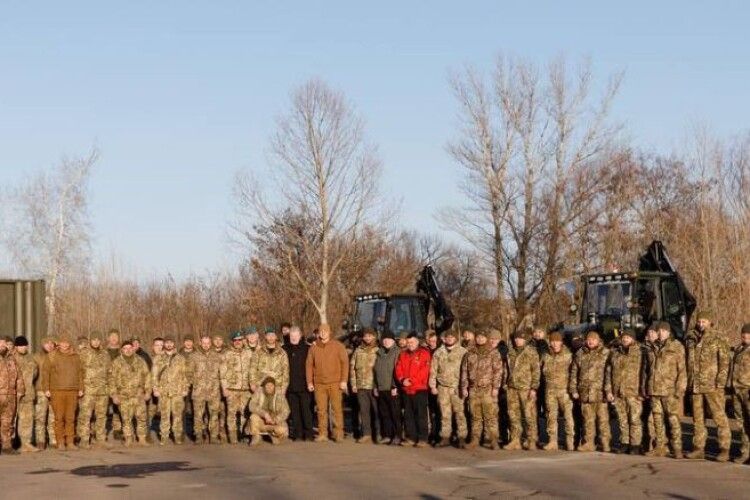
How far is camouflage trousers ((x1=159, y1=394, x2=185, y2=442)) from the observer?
2105 centimetres

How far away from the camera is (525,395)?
19.1 m

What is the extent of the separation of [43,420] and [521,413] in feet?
24.5

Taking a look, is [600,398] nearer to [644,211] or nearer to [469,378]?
[469,378]

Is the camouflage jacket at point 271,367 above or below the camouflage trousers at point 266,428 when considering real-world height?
above

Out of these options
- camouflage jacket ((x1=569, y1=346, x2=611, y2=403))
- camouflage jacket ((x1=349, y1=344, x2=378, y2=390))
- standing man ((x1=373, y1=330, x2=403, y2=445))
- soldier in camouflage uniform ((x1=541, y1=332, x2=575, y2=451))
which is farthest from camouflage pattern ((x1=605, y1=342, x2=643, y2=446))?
camouflage jacket ((x1=349, y1=344, x2=378, y2=390))

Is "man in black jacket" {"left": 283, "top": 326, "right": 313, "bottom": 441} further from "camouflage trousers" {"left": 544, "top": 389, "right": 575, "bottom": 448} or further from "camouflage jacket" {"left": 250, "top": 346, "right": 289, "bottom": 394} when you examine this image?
"camouflage trousers" {"left": 544, "top": 389, "right": 575, "bottom": 448}

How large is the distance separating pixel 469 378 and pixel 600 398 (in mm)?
2130

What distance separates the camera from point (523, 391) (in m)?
19.2

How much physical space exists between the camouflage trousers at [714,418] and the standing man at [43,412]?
9742mm

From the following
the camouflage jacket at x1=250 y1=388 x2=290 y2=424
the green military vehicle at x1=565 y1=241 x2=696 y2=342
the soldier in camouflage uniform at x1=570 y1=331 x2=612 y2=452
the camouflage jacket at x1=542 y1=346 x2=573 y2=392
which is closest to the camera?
the soldier in camouflage uniform at x1=570 y1=331 x2=612 y2=452

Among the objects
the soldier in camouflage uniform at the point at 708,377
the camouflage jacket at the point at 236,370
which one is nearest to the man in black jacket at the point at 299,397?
the camouflage jacket at the point at 236,370

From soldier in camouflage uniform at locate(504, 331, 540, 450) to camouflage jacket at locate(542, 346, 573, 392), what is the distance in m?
0.16

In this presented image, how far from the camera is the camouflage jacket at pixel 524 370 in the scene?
753 inches

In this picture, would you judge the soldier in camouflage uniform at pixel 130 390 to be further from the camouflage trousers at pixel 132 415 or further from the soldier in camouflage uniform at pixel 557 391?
the soldier in camouflage uniform at pixel 557 391
